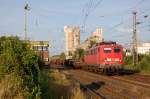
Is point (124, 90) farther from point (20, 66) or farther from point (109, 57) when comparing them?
point (109, 57)

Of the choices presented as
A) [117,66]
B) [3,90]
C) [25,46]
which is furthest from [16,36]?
[117,66]

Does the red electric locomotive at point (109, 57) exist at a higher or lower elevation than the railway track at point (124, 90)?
higher

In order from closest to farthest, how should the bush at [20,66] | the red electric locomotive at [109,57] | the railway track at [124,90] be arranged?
1. the bush at [20,66]
2. the railway track at [124,90]
3. the red electric locomotive at [109,57]

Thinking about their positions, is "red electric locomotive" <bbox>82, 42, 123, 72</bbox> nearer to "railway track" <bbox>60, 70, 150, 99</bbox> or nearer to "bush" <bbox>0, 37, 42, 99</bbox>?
"railway track" <bbox>60, 70, 150, 99</bbox>

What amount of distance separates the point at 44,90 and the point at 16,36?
271cm

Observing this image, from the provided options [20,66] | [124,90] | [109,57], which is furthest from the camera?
[109,57]

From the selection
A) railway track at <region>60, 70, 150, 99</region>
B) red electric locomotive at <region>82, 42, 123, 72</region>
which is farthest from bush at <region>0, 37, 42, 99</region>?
red electric locomotive at <region>82, 42, 123, 72</region>

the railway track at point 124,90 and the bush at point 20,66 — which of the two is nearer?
the bush at point 20,66

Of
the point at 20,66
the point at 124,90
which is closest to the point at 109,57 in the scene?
the point at 124,90

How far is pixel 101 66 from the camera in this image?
4278 centimetres

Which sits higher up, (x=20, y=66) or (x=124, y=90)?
(x=20, y=66)

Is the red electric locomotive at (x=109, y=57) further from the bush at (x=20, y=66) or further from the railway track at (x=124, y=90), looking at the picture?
the bush at (x=20, y=66)

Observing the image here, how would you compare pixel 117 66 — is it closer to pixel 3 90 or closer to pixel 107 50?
pixel 107 50

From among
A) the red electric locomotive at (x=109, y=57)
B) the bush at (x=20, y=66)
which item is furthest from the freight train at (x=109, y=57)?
the bush at (x=20, y=66)
